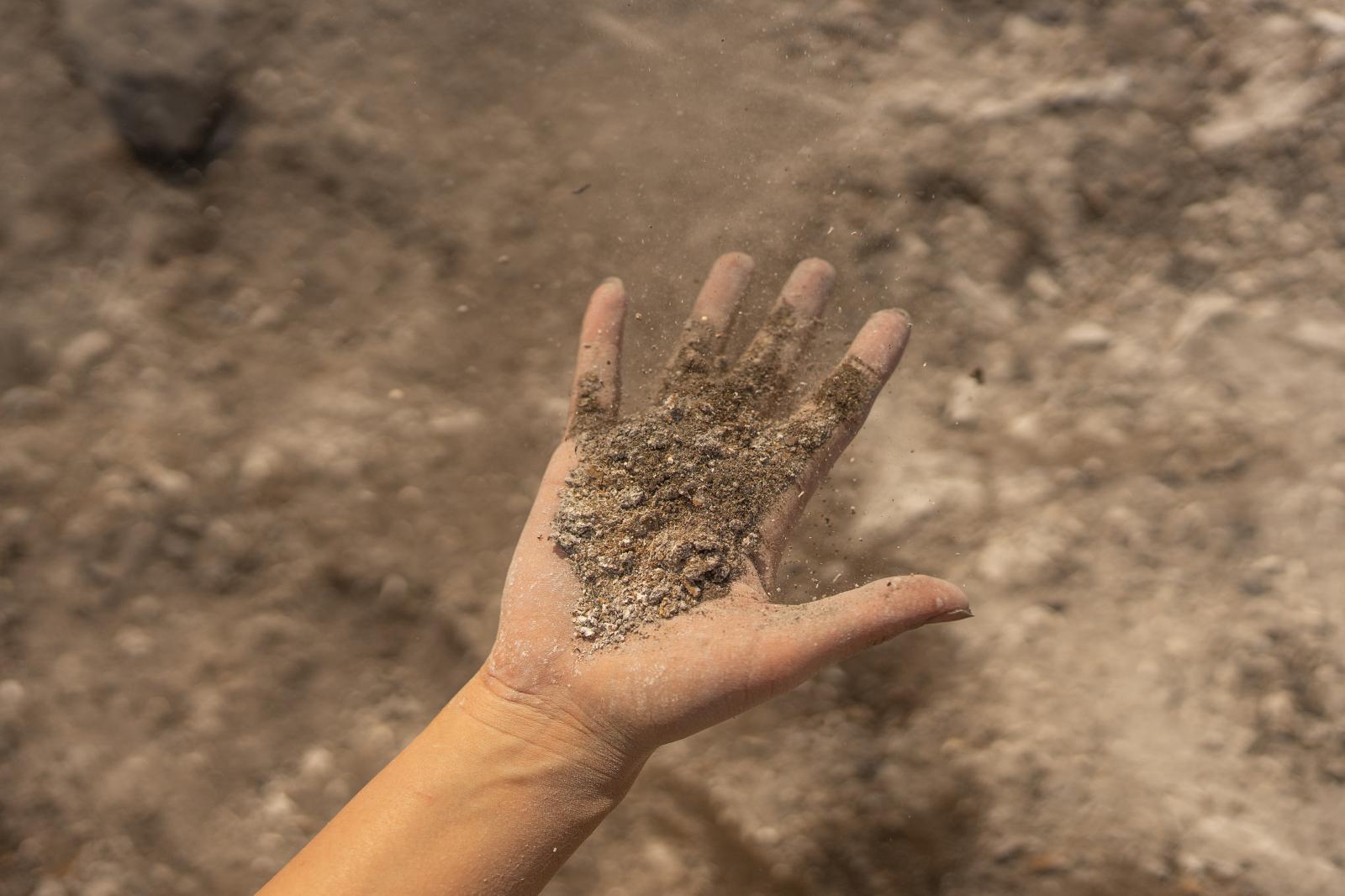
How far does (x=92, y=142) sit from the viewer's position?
1.86 m

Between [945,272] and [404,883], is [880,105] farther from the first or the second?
[404,883]

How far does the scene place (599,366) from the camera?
4.91 feet

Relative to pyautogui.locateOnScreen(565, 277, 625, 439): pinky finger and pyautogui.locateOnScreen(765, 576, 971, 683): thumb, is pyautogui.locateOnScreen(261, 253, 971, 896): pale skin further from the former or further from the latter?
pyautogui.locateOnScreen(565, 277, 625, 439): pinky finger

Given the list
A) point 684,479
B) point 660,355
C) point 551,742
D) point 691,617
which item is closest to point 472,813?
point 551,742

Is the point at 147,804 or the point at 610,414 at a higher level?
the point at 610,414

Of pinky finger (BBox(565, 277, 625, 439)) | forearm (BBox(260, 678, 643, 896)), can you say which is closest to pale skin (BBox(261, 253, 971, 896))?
forearm (BBox(260, 678, 643, 896))

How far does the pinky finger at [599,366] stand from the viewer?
146cm

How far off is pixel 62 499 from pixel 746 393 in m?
1.43

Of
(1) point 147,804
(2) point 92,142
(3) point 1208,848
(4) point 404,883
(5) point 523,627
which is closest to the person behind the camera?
(4) point 404,883

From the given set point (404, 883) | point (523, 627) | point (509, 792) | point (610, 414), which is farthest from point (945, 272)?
point (404, 883)

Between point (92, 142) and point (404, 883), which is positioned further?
point (92, 142)

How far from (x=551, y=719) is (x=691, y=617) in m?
0.26

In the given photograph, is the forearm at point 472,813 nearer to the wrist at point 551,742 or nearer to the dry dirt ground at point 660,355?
the wrist at point 551,742

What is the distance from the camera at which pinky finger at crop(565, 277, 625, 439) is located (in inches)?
57.5
